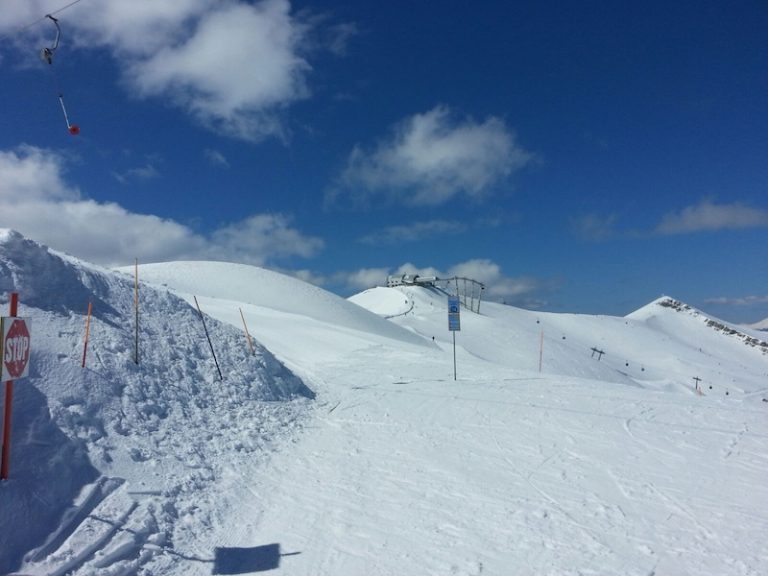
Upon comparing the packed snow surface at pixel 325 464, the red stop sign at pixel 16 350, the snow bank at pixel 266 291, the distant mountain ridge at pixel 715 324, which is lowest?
the packed snow surface at pixel 325 464

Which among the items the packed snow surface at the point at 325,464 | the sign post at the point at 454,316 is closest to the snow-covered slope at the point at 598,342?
the sign post at the point at 454,316

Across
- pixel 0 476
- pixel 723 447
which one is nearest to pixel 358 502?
pixel 0 476

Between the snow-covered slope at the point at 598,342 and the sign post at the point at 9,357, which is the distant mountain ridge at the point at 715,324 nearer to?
the snow-covered slope at the point at 598,342

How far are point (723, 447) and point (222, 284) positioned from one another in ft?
133

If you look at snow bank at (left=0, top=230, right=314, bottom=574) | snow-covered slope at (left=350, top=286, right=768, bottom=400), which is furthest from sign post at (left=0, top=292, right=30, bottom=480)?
snow-covered slope at (left=350, top=286, right=768, bottom=400)

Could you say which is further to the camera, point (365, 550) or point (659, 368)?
point (659, 368)

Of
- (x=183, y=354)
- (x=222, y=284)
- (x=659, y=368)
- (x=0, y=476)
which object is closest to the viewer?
(x=0, y=476)

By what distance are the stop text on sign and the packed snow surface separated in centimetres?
116

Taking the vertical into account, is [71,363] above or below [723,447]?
above

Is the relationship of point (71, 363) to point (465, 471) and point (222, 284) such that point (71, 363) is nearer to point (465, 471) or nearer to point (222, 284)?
point (465, 471)

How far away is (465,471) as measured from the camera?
9.09m

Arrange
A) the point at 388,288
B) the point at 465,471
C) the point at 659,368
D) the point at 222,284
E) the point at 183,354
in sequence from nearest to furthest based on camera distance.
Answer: the point at 465,471 → the point at 183,354 → the point at 222,284 → the point at 659,368 → the point at 388,288

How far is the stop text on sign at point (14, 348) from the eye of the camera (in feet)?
18.8

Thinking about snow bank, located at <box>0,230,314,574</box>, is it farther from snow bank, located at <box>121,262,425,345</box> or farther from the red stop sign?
snow bank, located at <box>121,262,425,345</box>
